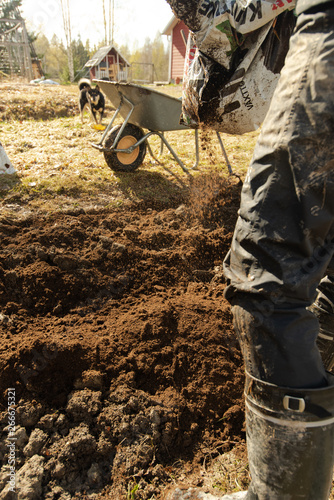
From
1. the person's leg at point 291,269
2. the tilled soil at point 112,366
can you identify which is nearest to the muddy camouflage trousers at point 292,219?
the person's leg at point 291,269

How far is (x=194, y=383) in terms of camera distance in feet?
5.67

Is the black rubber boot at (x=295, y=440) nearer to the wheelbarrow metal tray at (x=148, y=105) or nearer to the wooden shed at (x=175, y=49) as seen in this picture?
the wheelbarrow metal tray at (x=148, y=105)

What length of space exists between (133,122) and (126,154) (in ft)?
1.58

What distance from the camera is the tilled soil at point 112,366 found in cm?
148

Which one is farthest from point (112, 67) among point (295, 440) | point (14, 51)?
point (295, 440)

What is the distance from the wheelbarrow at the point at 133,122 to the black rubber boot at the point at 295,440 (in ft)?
11.7

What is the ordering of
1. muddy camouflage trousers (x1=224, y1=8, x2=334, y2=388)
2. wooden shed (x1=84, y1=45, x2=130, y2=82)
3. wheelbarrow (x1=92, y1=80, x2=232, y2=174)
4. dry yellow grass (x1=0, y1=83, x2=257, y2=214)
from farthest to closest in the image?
wooden shed (x1=84, y1=45, x2=130, y2=82) < wheelbarrow (x1=92, y1=80, x2=232, y2=174) < dry yellow grass (x1=0, y1=83, x2=257, y2=214) < muddy camouflage trousers (x1=224, y1=8, x2=334, y2=388)

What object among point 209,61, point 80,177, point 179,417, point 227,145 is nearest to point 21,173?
point 80,177

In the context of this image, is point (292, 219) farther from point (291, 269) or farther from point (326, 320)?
point (326, 320)

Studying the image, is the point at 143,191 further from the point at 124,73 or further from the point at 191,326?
the point at 124,73

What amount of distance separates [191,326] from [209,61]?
5.27 ft

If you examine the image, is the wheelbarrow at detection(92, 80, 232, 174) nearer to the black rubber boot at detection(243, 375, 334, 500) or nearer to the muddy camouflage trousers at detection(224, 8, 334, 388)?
the muddy camouflage trousers at detection(224, 8, 334, 388)

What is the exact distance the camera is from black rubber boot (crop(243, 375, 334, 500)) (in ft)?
3.23

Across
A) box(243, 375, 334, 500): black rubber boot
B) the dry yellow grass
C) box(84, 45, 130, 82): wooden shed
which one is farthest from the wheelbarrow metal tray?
box(84, 45, 130, 82): wooden shed
